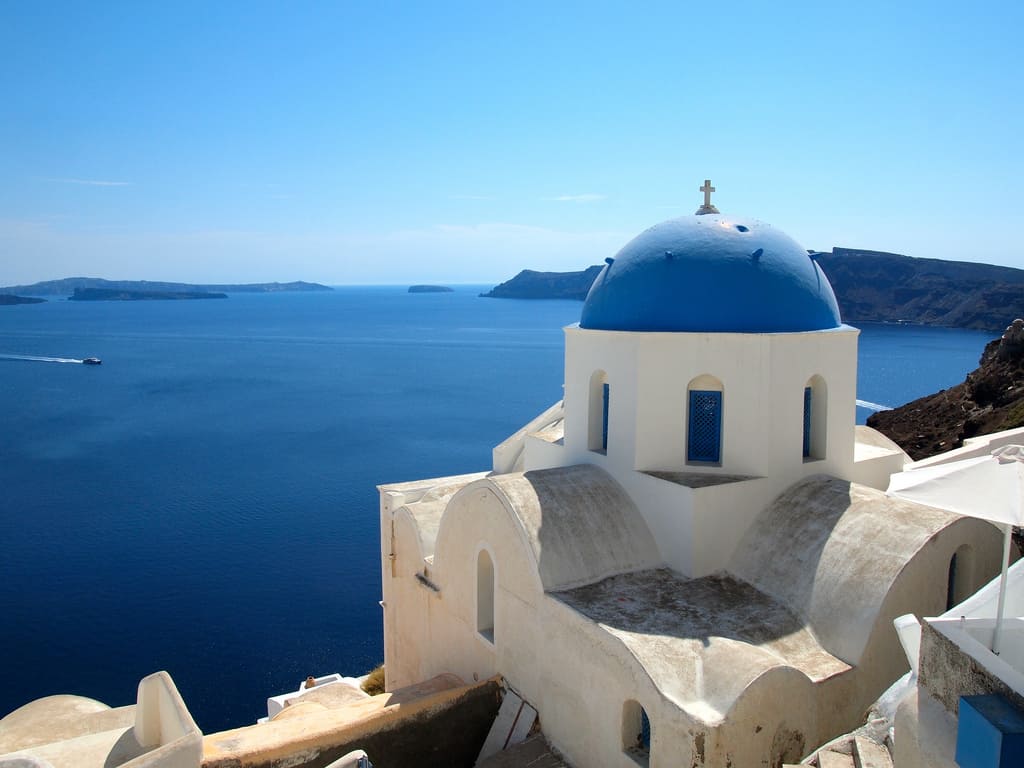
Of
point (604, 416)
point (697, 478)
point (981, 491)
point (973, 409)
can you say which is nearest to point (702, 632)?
point (697, 478)

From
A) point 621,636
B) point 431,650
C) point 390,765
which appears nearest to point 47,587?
point 431,650

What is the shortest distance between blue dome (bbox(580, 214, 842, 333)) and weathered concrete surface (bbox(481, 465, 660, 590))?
2.44 metres

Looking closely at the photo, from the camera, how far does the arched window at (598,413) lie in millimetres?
11484

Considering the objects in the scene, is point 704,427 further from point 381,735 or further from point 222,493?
point 222,493

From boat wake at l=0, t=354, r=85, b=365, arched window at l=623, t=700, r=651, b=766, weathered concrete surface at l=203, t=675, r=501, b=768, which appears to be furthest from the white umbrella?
boat wake at l=0, t=354, r=85, b=365

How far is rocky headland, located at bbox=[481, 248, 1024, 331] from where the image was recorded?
108 m

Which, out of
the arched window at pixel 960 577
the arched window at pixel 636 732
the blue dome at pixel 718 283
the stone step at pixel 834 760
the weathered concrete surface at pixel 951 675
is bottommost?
the arched window at pixel 636 732

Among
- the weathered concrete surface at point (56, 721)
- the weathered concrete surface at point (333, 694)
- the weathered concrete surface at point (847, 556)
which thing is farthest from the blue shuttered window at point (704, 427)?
the weathered concrete surface at point (56, 721)

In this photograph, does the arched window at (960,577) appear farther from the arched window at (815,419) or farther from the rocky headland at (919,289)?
the rocky headland at (919,289)

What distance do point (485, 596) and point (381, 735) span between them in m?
2.36

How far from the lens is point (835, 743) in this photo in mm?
6988

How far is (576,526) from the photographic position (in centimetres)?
998

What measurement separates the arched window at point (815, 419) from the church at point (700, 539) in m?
0.03

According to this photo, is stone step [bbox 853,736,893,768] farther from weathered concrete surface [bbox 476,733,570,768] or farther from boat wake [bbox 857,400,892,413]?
boat wake [bbox 857,400,892,413]
